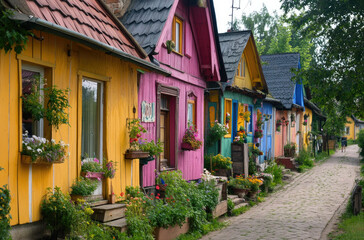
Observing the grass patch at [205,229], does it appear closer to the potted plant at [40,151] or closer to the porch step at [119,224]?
the porch step at [119,224]

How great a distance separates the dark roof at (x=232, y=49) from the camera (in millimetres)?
15758

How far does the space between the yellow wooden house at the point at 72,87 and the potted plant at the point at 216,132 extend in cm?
628

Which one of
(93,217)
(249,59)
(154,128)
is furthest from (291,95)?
(93,217)

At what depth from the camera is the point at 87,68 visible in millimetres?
7047

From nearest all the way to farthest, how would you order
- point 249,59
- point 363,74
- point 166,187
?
1. point 166,187
2. point 363,74
3. point 249,59

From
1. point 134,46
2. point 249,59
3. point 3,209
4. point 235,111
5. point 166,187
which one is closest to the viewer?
point 3,209

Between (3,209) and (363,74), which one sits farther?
(363,74)

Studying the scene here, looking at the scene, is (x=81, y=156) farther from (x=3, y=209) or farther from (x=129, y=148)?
(x=3, y=209)

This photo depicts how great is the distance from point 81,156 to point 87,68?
56.8 inches

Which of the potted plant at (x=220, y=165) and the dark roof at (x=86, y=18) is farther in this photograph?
the potted plant at (x=220, y=165)

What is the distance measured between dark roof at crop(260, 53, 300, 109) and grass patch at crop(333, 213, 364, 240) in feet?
46.4

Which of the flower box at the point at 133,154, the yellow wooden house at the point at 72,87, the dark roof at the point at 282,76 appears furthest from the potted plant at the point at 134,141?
the dark roof at the point at 282,76

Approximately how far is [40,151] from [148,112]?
4.27 m

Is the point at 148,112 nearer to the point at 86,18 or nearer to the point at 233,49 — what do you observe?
the point at 86,18
